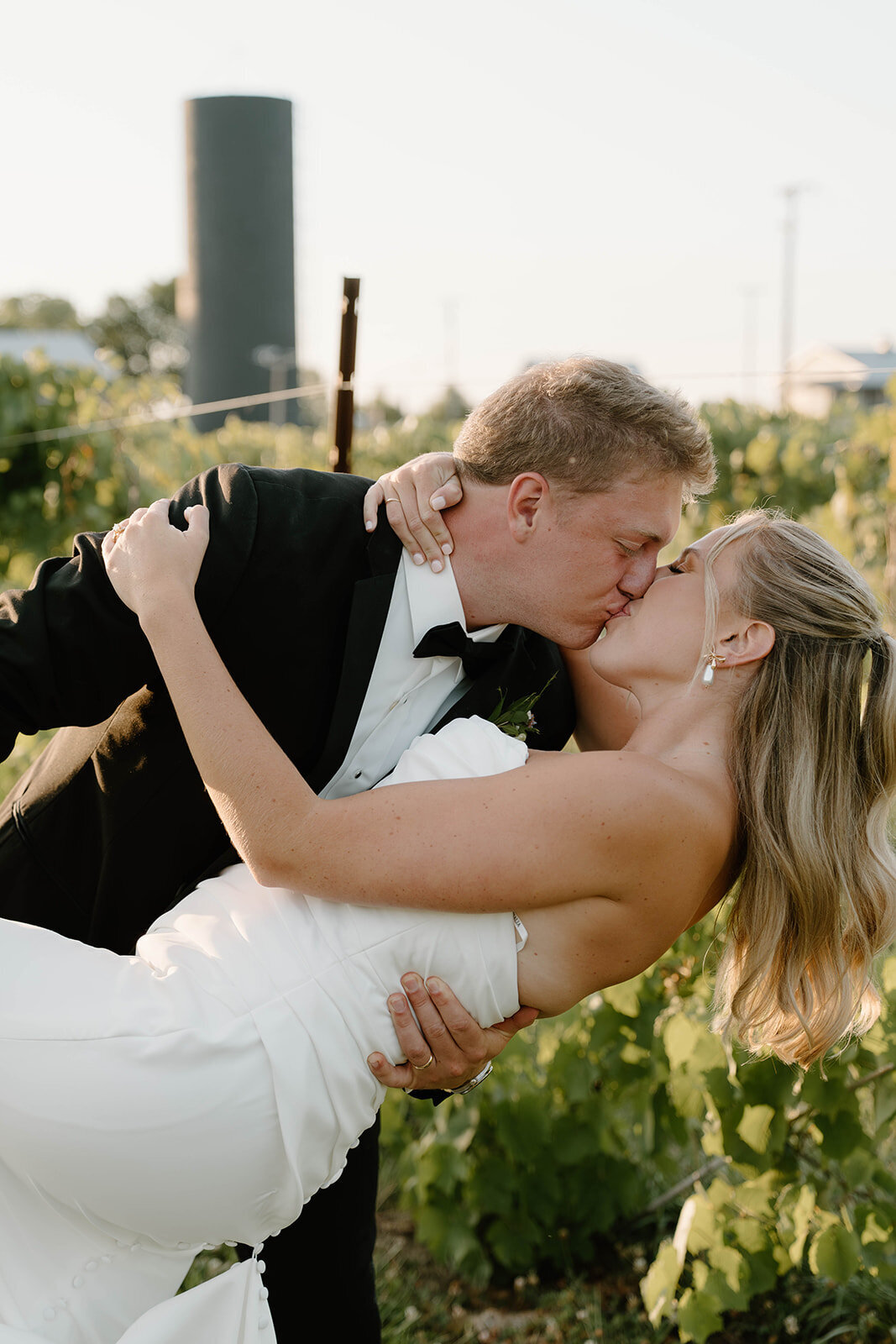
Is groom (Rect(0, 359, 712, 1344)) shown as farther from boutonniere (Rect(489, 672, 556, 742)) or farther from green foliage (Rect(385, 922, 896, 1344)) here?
green foliage (Rect(385, 922, 896, 1344))

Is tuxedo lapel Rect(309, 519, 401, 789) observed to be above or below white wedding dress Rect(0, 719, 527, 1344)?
above

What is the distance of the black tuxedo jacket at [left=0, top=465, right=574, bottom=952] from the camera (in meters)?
2.11

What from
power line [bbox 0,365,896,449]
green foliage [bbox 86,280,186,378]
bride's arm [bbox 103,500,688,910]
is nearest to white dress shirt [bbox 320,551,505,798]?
bride's arm [bbox 103,500,688,910]

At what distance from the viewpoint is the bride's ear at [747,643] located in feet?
7.34

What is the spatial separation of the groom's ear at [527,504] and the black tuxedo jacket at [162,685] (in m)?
0.27

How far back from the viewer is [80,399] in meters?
7.50

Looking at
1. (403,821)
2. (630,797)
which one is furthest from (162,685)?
(630,797)

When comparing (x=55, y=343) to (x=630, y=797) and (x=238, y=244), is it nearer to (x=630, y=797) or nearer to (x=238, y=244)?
(x=238, y=244)

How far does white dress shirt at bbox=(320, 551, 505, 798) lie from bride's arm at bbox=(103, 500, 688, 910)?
365 mm

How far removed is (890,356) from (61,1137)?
4.13 meters

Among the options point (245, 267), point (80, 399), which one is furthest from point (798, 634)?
point (245, 267)

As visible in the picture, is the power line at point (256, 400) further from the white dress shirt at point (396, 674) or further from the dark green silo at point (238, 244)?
the dark green silo at point (238, 244)

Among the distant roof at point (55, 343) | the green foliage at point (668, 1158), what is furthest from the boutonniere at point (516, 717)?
the distant roof at point (55, 343)

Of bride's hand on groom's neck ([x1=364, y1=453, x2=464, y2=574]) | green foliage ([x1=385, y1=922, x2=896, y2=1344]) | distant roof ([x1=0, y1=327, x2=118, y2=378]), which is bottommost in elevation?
green foliage ([x1=385, y1=922, x2=896, y2=1344])
